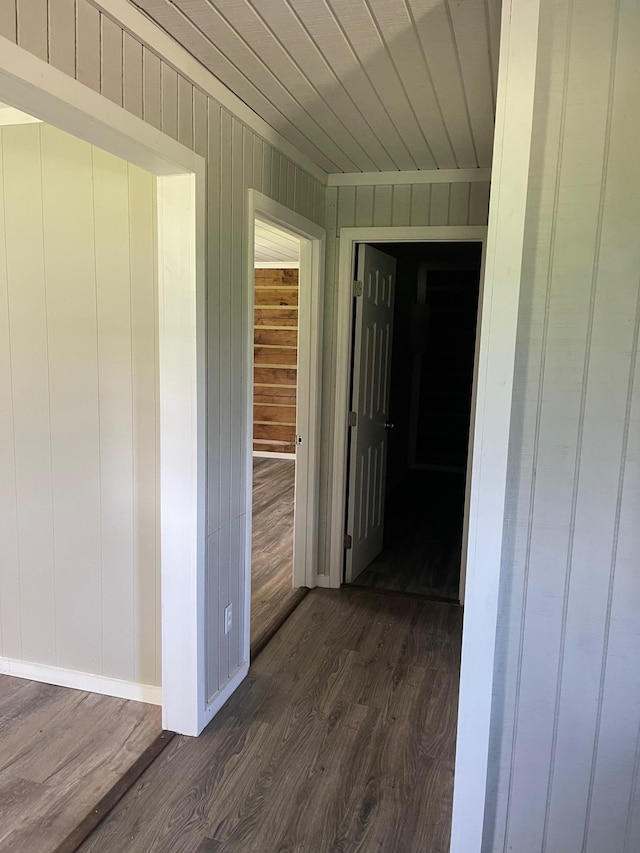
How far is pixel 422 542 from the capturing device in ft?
15.5

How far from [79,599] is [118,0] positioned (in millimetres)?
2207

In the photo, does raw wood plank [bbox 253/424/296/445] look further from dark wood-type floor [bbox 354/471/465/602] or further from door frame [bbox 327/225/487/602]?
door frame [bbox 327/225/487/602]

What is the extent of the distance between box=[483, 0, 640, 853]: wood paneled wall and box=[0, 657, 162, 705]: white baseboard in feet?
5.17

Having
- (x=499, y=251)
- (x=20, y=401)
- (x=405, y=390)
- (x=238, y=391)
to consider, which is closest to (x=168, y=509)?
(x=238, y=391)

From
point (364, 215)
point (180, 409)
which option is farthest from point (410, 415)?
point (180, 409)

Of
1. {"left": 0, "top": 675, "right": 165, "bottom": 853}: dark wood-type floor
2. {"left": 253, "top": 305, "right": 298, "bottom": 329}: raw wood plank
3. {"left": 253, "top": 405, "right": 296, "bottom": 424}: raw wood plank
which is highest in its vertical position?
{"left": 253, "top": 305, "right": 298, "bottom": 329}: raw wood plank

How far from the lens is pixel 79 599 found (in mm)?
2592

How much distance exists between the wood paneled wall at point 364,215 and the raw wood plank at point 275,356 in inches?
157

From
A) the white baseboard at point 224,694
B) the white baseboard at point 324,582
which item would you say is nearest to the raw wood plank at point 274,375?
the white baseboard at point 324,582

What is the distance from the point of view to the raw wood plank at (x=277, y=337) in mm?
7617

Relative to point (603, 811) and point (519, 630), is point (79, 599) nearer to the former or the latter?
point (519, 630)

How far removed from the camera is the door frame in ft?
11.1

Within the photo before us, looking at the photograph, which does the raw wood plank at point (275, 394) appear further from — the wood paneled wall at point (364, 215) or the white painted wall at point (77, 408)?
the white painted wall at point (77, 408)

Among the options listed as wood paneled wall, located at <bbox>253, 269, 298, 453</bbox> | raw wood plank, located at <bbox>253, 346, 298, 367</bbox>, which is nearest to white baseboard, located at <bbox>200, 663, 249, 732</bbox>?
wood paneled wall, located at <bbox>253, 269, 298, 453</bbox>
